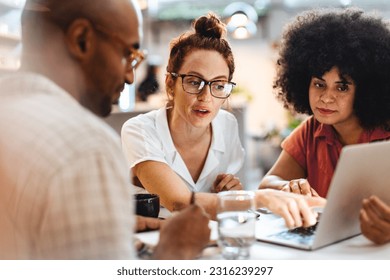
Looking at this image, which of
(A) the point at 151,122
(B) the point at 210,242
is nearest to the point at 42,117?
(B) the point at 210,242

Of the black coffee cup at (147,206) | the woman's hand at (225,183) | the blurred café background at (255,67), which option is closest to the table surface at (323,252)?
the black coffee cup at (147,206)

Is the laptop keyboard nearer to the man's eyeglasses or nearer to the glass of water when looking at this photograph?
the glass of water

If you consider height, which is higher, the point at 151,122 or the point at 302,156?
the point at 151,122

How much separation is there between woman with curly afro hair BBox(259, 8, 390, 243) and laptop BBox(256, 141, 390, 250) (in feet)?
1.56

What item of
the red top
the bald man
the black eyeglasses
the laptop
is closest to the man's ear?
the bald man

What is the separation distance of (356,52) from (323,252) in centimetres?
83

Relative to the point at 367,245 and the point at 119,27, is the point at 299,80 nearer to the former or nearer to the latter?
the point at 367,245

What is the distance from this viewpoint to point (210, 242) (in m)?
1.03

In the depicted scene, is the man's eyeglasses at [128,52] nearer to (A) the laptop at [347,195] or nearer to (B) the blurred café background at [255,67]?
(A) the laptop at [347,195]

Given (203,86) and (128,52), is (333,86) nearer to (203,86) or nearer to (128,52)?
(203,86)

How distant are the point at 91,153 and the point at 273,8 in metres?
5.53
